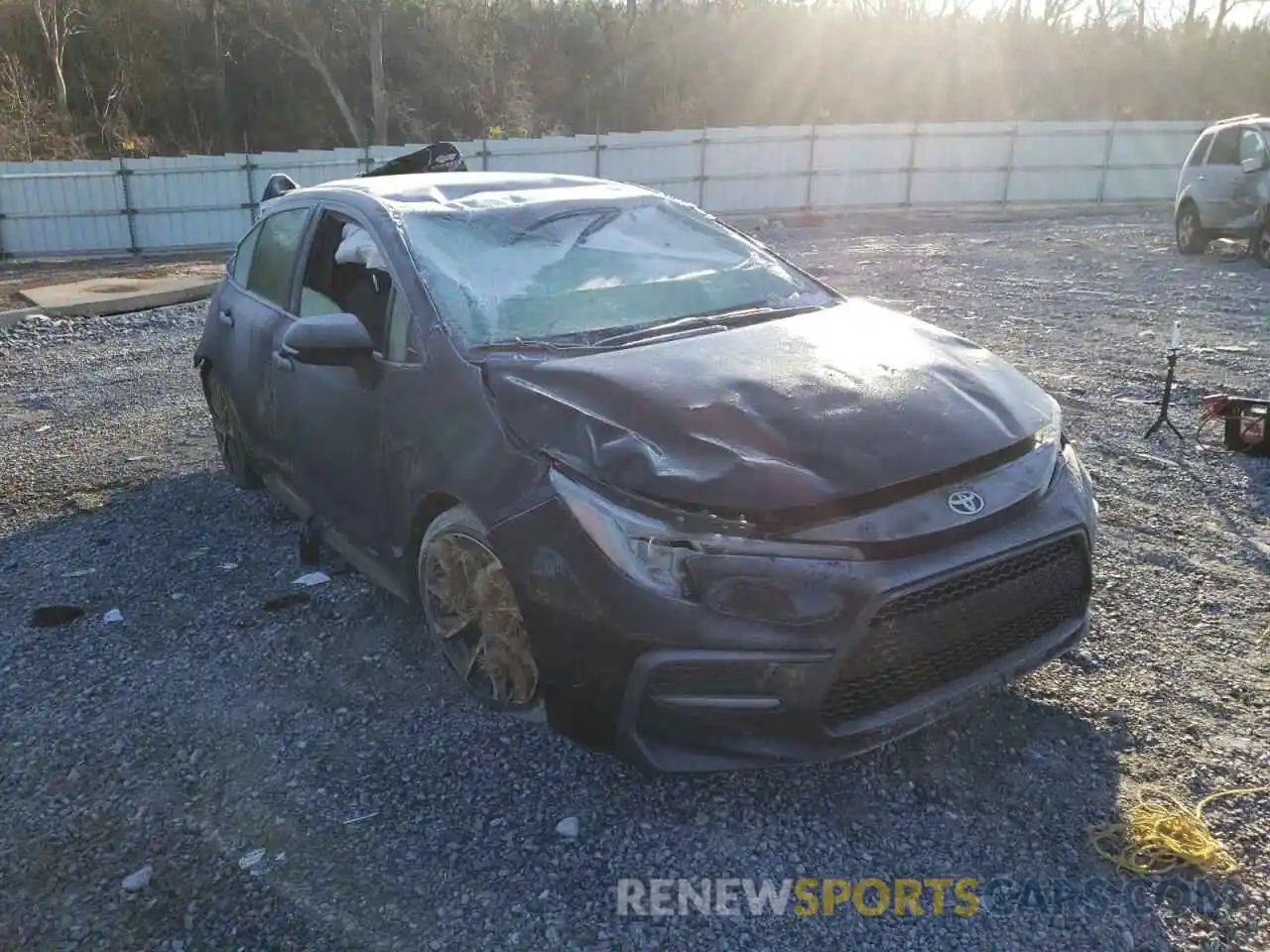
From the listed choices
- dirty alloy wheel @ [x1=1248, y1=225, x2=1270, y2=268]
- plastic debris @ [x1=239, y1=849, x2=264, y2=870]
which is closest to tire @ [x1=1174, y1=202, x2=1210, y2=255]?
dirty alloy wheel @ [x1=1248, y1=225, x2=1270, y2=268]

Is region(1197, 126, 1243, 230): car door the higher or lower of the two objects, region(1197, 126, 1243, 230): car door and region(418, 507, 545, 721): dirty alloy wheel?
the higher

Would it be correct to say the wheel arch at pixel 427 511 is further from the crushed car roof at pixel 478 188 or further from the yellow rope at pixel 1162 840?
the yellow rope at pixel 1162 840

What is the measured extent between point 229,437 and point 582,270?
8.48ft

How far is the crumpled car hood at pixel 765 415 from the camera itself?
8.43 ft

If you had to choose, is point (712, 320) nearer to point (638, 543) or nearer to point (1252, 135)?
point (638, 543)

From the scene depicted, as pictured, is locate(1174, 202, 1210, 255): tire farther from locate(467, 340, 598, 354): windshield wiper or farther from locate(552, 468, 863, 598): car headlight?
locate(552, 468, 863, 598): car headlight

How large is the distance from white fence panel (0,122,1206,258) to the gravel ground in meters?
14.3

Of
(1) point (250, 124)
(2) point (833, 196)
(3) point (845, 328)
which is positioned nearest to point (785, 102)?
(2) point (833, 196)

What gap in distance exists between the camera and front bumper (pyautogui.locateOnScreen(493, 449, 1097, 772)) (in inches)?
96.2

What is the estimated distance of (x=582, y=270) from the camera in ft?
12.1

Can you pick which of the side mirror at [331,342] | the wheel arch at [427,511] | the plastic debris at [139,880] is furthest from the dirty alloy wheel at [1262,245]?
the plastic debris at [139,880]

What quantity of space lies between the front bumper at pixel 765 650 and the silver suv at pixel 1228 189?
12.5 m

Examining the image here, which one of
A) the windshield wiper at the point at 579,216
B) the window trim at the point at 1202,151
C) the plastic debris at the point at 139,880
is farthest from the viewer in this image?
the window trim at the point at 1202,151

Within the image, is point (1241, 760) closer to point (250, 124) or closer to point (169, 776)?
point (169, 776)
